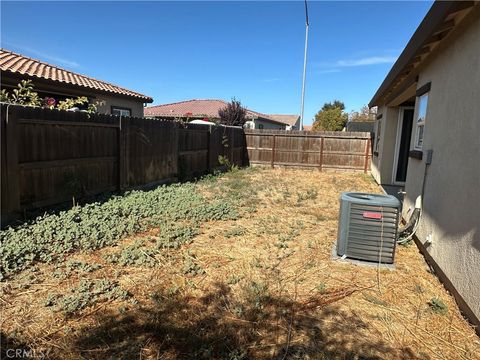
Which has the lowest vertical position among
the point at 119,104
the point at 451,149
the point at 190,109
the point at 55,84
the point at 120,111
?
the point at 451,149

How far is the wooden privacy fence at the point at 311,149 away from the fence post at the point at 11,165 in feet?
39.4

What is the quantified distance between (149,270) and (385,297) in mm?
2571

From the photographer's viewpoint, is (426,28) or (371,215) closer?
(371,215)

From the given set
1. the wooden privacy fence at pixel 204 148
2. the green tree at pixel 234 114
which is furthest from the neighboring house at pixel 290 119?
the wooden privacy fence at pixel 204 148

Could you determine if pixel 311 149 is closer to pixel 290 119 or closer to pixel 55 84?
pixel 55 84

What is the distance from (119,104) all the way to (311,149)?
8.91 meters

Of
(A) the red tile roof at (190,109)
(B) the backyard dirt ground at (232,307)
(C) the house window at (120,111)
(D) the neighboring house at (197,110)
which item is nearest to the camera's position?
(B) the backyard dirt ground at (232,307)

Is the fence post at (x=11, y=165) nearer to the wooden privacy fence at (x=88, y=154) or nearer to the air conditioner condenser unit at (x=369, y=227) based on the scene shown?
the wooden privacy fence at (x=88, y=154)

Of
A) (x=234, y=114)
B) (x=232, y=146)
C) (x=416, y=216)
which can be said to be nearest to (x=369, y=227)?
(x=416, y=216)

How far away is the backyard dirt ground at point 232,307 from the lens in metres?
2.38

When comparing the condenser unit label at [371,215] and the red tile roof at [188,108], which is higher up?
the red tile roof at [188,108]

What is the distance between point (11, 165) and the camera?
14.7 feet

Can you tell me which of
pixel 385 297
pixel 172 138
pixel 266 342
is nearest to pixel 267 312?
pixel 266 342

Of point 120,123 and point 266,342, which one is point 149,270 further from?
point 120,123
